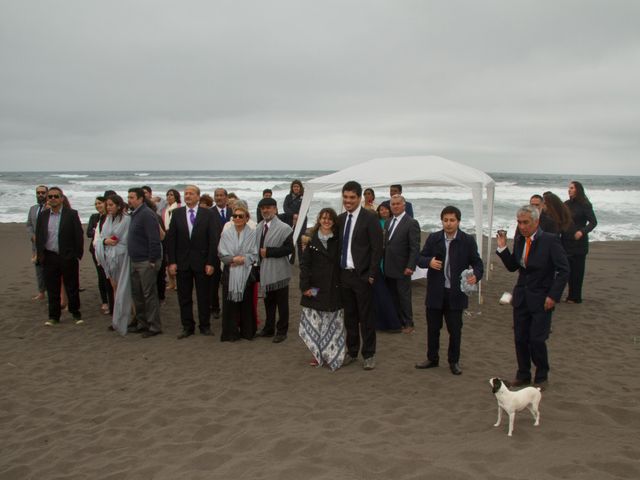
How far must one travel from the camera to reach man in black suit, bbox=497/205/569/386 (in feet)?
13.1

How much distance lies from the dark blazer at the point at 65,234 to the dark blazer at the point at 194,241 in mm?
1376

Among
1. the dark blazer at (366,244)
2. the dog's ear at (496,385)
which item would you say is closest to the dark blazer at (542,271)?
the dog's ear at (496,385)

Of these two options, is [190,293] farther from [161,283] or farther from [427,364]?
[427,364]

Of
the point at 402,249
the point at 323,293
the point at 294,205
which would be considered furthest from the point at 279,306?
the point at 294,205

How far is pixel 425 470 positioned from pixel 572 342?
11.7 feet

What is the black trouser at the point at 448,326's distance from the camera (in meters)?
4.50

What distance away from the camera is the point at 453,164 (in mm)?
8359

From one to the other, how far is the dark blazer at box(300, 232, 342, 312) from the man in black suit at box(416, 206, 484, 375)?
2.63ft

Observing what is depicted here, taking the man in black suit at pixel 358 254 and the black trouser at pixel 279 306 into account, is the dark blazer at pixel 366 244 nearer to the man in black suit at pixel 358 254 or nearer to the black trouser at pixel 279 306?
the man in black suit at pixel 358 254

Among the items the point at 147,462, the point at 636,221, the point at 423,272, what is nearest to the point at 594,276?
the point at 423,272

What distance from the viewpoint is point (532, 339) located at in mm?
4098

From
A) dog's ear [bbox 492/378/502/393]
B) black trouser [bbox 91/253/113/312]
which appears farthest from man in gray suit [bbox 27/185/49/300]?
dog's ear [bbox 492/378/502/393]

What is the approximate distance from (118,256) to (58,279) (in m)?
1.13

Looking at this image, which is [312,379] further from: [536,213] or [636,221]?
[636,221]
